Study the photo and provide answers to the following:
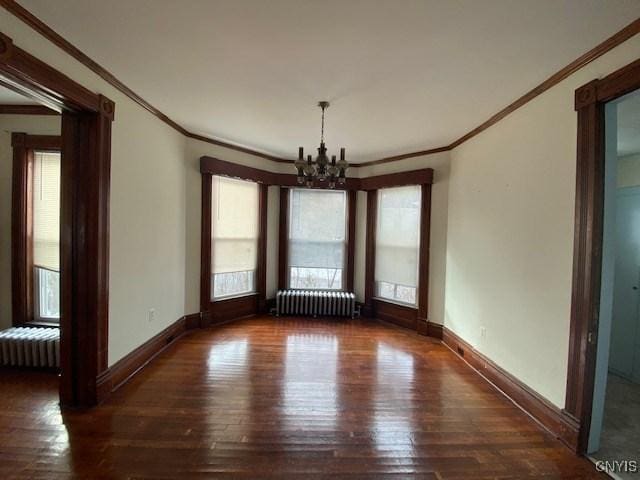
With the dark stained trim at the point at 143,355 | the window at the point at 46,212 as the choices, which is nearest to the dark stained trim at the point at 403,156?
the dark stained trim at the point at 143,355

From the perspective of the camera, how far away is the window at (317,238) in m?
5.03

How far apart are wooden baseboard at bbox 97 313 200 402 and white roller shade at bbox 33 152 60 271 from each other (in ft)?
4.33

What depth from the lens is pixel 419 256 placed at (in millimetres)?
4219

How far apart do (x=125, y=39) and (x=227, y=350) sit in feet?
9.94

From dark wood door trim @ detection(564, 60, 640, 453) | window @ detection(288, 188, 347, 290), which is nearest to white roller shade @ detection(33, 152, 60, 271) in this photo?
window @ detection(288, 188, 347, 290)

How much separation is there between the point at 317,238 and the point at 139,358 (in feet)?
9.97

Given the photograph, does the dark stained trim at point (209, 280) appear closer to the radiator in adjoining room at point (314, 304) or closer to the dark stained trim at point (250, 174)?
the dark stained trim at point (250, 174)

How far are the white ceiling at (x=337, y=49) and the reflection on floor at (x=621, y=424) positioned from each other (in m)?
2.68

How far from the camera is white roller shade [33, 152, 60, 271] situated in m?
3.13

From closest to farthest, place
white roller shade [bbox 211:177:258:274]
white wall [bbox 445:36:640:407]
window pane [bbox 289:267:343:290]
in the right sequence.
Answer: white wall [bbox 445:36:640:407] → white roller shade [bbox 211:177:258:274] → window pane [bbox 289:267:343:290]

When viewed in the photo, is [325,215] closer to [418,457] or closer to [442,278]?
[442,278]

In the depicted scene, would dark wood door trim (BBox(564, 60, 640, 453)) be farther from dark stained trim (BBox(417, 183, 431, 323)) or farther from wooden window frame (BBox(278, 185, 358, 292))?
wooden window frame (BBox(278, 185, 358, 292))

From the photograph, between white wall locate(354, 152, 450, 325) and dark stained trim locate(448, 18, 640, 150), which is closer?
dark stained trim locate(448, 18, 640, 150)

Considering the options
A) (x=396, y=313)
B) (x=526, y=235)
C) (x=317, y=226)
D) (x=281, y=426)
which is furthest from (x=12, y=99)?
(x=396, y=313)
